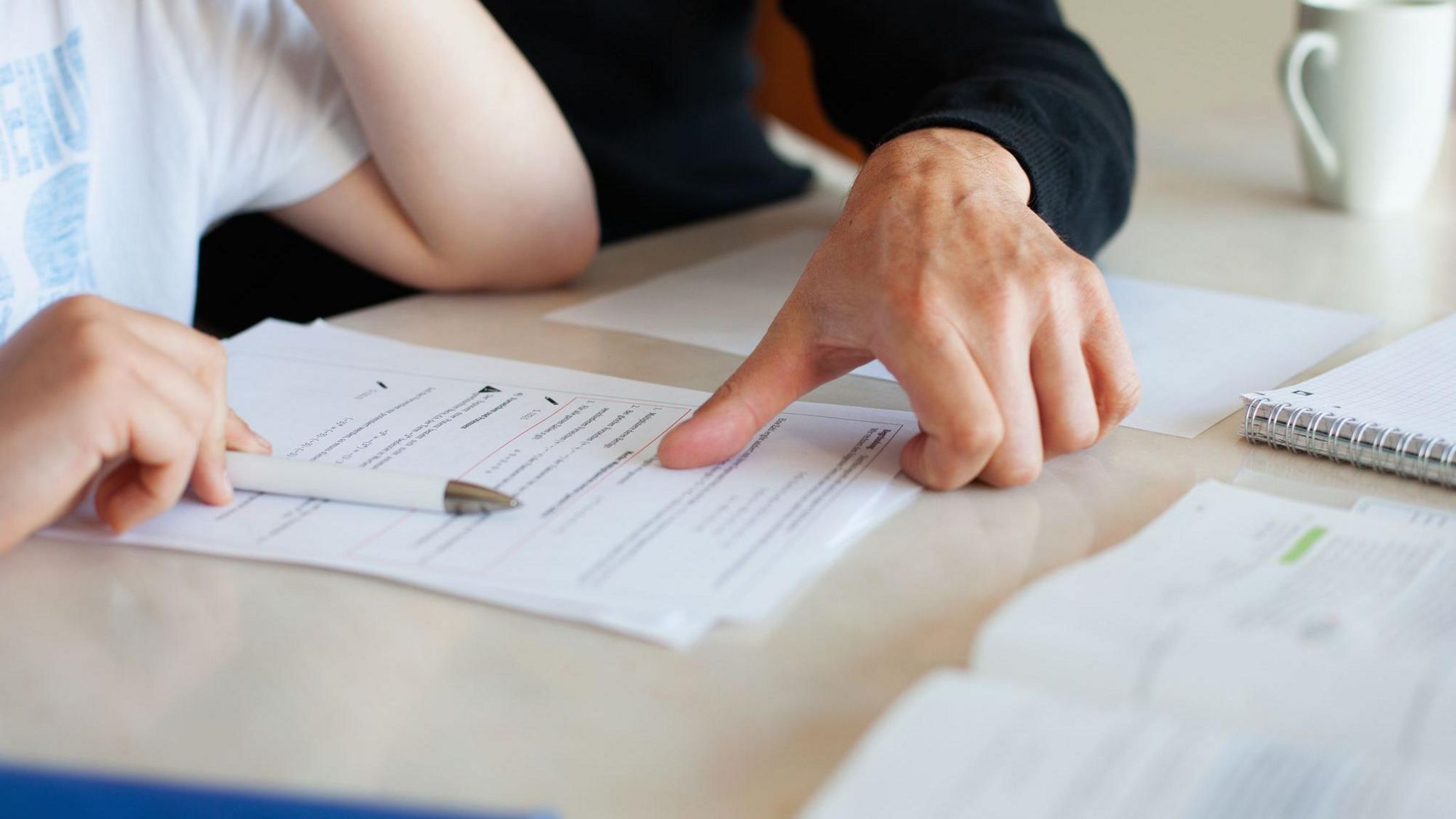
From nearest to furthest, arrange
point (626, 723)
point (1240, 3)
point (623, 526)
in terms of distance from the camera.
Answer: point (626, 723)
point (623, 526)
point (1240, 3)

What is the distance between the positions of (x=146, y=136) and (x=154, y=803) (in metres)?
0.58

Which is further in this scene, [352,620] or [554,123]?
[554,123]

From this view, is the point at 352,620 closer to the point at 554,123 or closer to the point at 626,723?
the point at 626,723

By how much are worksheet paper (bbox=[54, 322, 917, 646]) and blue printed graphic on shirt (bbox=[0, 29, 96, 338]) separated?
13 cm

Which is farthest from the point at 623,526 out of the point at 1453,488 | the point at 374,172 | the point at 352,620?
the point at 374,172

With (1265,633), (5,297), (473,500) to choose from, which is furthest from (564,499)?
(5,297)

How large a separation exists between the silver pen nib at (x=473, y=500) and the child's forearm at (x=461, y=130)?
0.38m

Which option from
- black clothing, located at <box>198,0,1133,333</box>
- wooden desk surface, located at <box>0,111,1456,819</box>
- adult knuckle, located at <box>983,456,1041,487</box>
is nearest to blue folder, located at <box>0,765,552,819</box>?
wooden desk surface, located at <box>0,111,1456,819</box>

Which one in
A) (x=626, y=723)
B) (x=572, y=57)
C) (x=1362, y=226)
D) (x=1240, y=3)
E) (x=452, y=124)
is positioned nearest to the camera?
(x=626, y=723)

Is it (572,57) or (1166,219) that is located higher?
(572,57)

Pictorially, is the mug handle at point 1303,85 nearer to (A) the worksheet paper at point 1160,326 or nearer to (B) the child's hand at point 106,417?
(A) the worksheet paper at point 1160,326

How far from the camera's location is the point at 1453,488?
52 cm

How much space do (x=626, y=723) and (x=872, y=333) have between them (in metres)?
0.24

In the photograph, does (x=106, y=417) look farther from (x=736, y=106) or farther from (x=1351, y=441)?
(x=736, y=106)
